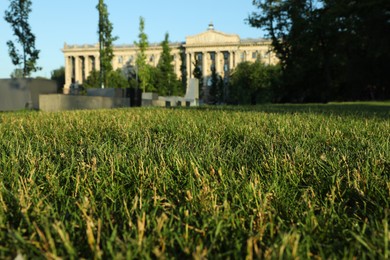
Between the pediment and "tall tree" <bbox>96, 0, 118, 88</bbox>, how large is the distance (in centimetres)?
7364

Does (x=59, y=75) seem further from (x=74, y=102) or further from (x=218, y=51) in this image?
(x=74, y=102)

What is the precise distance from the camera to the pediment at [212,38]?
118875 mm

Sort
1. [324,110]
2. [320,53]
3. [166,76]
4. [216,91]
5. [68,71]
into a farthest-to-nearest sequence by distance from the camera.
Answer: [68,71] → [216,91] → [166,76] → [320,53] → [324,110]

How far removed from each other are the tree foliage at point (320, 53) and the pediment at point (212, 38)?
7524 cm

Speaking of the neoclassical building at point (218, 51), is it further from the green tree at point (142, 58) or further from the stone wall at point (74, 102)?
the stone wall at point (74, 102)

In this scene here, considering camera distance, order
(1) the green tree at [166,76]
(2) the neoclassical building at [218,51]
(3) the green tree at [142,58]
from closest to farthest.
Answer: (3) the green tree at [142,58] < (1) the green tree at [166,76] < (2) the neoclassical building at [218,51]

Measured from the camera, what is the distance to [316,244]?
1234mm

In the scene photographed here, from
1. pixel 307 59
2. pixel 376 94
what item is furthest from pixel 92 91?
pixel 376 94

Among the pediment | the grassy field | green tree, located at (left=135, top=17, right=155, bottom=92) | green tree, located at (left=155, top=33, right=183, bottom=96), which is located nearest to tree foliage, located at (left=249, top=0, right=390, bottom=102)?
green tree, located at (left=135, top=17, right=155, bottom=92)

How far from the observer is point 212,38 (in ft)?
391

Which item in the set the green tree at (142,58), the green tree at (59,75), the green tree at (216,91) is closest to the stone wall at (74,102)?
the green tree at (142,58)

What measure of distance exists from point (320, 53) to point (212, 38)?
83.0 m

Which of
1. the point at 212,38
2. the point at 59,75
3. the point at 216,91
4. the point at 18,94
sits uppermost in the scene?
the point at 212,38

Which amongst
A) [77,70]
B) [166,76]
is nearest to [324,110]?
[166,76]
